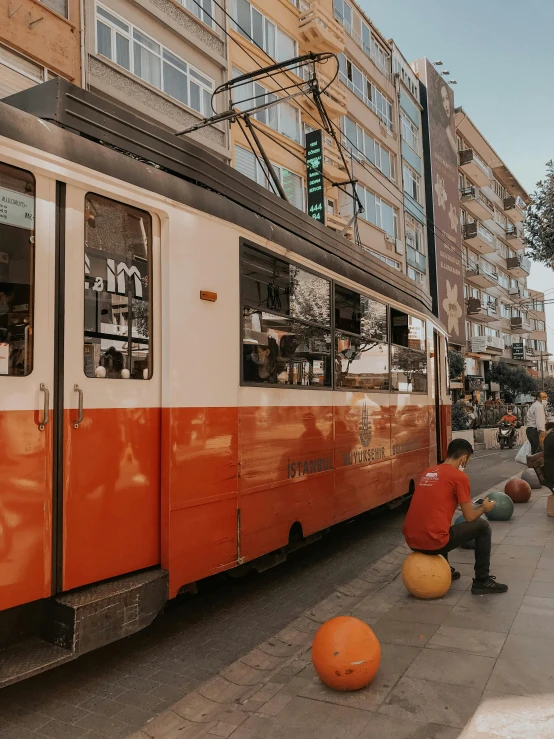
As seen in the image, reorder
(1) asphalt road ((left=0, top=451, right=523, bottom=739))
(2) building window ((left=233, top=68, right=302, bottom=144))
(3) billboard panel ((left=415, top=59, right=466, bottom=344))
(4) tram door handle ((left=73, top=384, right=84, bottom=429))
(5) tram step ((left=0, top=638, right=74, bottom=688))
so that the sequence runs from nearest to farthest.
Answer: (5) tram step ((left=0, top=638, right=74, bottom=688)) → (1) asphalt road ((left=0, top=451, right=523, bottom=739)) → (4) tram door handle ((left=73, top=384, right=84, bottom=429)) → (2) building window ((left=233, top=68, right=302, bottom=144)) → (3) billboard panel ((left=415, top=59, right=466, bottom=344))

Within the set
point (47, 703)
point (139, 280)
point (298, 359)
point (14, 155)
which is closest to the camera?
point (14, 155)

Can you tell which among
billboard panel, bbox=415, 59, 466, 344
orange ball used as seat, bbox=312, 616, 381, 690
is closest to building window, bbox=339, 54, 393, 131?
billboard panel, bbox=415, 59, 466, 344

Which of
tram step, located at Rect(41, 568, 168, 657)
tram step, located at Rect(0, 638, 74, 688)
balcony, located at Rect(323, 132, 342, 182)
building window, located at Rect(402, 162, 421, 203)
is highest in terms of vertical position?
building window, located at Rect(402, 162, 421, 203)

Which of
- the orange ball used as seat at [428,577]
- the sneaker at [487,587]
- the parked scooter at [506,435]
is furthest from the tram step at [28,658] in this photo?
the parked scooter at [506,435]

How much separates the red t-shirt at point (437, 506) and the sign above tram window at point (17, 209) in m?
3.84

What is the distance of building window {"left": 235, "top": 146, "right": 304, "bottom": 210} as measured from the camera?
2088cm

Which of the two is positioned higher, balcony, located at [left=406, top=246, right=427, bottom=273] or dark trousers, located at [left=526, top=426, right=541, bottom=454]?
balcony, located at [left=406, top=246, right=427, bottom=273]

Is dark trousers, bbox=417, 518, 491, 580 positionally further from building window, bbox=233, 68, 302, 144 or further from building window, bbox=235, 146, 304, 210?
building window, bbox=233, 68, 302, 144

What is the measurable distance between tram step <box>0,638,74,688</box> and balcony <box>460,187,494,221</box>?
48844 mm

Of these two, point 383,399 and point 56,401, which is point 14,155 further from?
point 383,399

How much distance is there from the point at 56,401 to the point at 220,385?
57.5 inches

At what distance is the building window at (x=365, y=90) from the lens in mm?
29453

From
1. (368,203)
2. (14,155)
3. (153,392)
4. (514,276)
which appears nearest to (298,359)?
(153,392)

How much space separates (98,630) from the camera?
3629 mm
